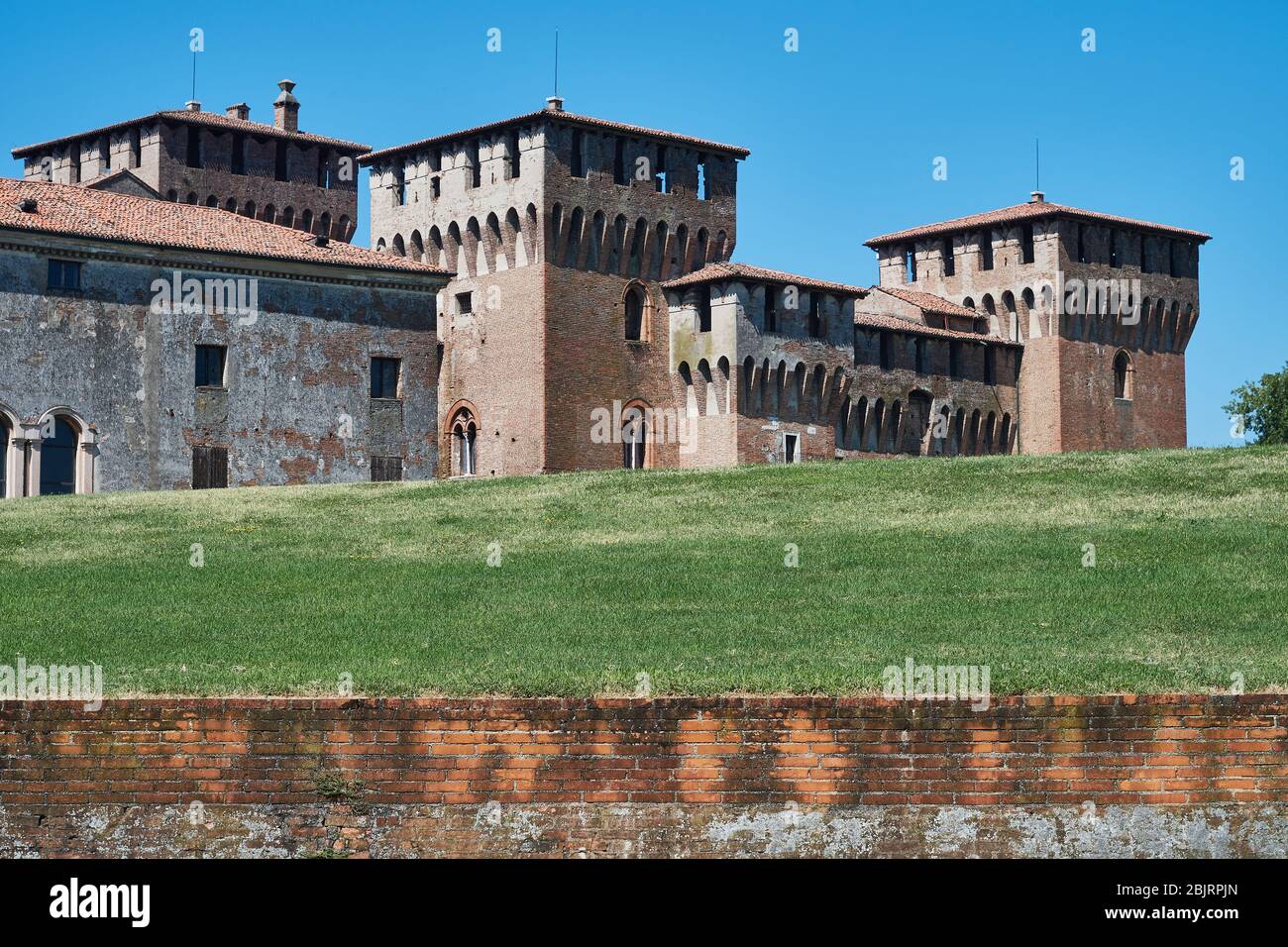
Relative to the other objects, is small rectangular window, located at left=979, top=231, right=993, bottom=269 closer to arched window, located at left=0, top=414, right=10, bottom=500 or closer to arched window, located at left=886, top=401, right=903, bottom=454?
arched window, located at left=886, top=401, right=903, bottom=454

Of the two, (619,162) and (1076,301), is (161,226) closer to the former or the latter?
(619,162)

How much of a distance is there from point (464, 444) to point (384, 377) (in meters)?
9.97

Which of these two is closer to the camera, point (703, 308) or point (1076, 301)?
point (703, 308)

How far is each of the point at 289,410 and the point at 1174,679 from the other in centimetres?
3452

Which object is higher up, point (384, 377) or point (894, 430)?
point (384, 377)

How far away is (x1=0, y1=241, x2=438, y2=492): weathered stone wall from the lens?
146 feet

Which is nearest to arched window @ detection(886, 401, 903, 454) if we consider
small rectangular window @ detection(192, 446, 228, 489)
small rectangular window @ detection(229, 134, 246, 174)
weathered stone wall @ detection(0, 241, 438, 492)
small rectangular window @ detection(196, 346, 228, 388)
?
weathered stone wall @ detection(0, 241, 438, 492)

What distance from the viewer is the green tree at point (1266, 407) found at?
295ft

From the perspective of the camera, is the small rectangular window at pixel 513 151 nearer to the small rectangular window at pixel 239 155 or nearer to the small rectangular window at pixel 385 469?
the small rectangular window at pixel 239 155

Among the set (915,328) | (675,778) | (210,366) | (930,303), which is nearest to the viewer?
(675,778)

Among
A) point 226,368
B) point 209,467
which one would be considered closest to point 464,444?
point 226,368

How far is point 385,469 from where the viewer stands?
1934 inches

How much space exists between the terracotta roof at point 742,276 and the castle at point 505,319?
101mm

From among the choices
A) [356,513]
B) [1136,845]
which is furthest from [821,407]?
[1136,845]
